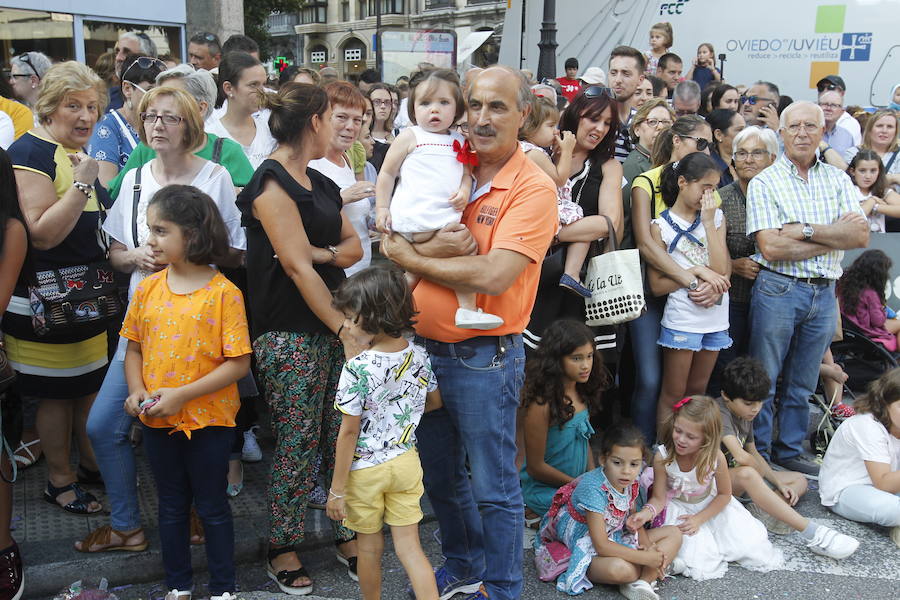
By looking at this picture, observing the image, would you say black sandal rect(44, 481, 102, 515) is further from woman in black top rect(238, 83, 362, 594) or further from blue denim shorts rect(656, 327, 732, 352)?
blue denim shorts rect(656, 327, 732, 352)

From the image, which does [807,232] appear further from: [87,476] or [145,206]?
[87,476]

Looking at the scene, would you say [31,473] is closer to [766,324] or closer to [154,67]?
[154,67]

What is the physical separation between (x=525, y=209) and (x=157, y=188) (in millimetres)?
1681

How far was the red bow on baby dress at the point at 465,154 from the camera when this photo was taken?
10.0 ft

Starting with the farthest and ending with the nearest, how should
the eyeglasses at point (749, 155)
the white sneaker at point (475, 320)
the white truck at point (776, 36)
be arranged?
the white truck at point (776, 36)
the eyeglasses at point (749, 155)
the white sneaker at point (475, 320)

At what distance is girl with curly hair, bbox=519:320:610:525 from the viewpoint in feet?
13.4

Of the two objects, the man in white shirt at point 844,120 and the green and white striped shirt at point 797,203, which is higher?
the man in white shirt at point 844,120

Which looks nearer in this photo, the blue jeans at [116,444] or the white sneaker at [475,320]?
the white sneaker at [475,320]

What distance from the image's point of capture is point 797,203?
15.8 feet

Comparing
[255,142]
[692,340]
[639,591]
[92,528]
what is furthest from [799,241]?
[92,528]

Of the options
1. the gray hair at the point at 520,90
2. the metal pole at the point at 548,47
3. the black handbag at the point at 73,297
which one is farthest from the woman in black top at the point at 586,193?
the metal pole at the point at 548,47

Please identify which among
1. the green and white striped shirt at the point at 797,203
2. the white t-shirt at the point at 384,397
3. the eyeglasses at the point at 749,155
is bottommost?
the white t-shirt at the point at 384,397

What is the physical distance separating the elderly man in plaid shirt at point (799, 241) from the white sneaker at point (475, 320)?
2584 mm

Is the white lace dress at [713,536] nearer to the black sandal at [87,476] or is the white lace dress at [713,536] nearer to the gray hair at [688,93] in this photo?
the black sandal at [87,476]
